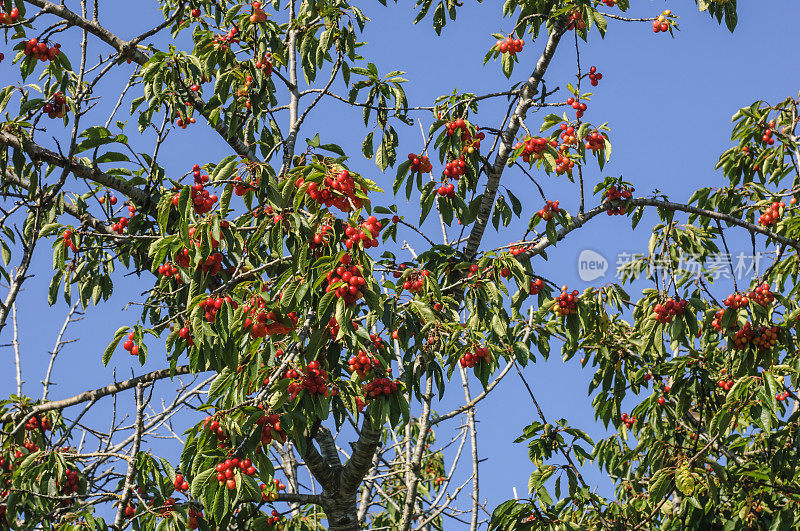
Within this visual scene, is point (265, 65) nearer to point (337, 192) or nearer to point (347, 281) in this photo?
point (337, 192)

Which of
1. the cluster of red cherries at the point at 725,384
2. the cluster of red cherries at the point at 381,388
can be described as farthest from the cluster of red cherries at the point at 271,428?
the cluster of red cherries at the point at 725,384

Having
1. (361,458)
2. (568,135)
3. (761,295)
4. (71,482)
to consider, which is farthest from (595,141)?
(71,482)

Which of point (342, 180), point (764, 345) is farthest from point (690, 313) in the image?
point (342, 180)

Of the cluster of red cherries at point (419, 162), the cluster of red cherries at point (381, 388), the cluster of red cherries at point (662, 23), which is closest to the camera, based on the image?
the cluster of red cherries at point (381, 388)

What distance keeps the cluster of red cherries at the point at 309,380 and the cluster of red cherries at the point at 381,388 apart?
0.22 meters

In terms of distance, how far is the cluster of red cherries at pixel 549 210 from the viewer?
439 centimetres

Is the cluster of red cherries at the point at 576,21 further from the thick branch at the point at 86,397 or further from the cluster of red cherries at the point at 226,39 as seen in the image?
the thick branch at the point at 86,397

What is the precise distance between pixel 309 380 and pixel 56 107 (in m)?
2.04

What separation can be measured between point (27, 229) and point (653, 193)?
3.65 metres

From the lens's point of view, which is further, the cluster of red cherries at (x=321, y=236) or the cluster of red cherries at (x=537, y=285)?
the cluster of red cherries at (x=537, y=285)

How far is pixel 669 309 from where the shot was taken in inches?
160

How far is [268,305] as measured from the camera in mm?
2945

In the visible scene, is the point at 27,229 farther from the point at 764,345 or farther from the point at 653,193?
the point at 764,345

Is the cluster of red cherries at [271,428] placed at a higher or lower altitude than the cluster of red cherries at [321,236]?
lower
